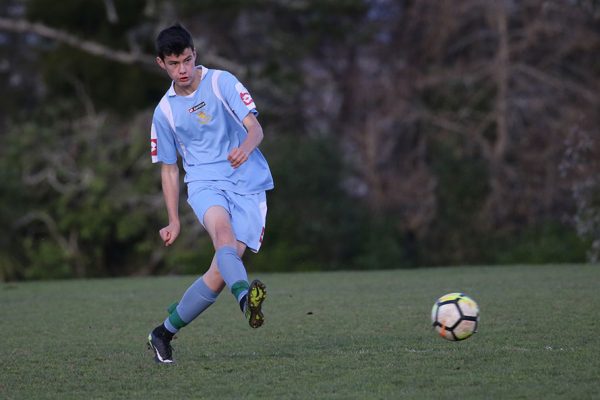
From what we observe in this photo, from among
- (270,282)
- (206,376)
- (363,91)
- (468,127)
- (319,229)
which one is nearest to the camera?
(206,376)

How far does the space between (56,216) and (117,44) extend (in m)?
4.40

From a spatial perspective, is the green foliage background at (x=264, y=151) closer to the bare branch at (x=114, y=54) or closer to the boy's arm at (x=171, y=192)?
the bare branch at (x=114, y=54)

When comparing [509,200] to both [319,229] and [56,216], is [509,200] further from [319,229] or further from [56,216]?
[56,216]

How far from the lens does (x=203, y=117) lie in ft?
20.9

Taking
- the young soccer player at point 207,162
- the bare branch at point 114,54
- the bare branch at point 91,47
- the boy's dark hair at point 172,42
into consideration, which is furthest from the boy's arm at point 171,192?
the bare branch at point 91,47

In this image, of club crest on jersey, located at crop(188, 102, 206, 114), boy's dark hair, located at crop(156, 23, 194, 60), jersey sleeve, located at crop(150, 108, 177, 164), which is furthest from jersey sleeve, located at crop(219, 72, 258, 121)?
jersey sleeve, located at crop(150, 108, 177, 164)

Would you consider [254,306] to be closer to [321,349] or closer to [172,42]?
[321,349]

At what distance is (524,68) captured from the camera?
80.5ft

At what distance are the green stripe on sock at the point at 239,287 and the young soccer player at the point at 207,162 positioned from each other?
0.64ft

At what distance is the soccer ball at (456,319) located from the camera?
6188 mm

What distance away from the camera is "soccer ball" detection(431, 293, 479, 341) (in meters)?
6.19

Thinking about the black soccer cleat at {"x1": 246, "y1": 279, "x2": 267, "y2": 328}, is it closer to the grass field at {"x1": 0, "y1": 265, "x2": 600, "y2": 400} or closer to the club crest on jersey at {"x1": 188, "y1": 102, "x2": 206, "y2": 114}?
the grass field at {"x1": 0, "y1": 265, "x2": 600, "y2": 400}

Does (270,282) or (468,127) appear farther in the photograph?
(468,127)

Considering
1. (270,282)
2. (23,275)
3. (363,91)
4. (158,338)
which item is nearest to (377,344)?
(158,338)
